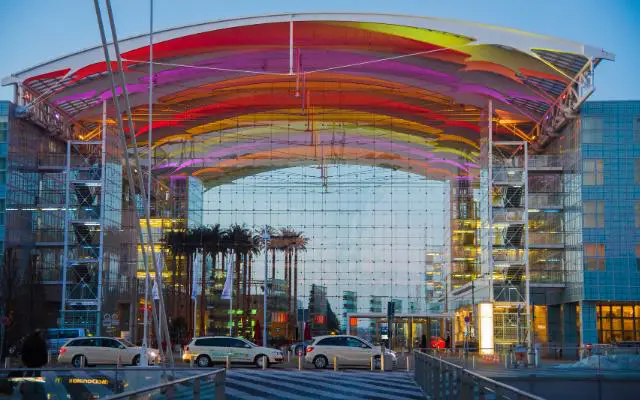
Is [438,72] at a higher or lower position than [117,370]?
higher

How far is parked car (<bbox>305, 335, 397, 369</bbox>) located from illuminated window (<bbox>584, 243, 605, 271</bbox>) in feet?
68.5

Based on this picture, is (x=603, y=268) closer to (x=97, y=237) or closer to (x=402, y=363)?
(x=402, y=363)

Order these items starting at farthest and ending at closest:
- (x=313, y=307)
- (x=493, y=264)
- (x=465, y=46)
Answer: (x=313, y=307), (x=493, y=264), (x=465, y=46)

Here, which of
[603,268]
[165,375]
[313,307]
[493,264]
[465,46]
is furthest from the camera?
[313,307]

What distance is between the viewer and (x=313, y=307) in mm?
74125

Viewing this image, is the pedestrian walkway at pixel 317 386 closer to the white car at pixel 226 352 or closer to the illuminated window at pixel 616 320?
the white car at pixel 226 352

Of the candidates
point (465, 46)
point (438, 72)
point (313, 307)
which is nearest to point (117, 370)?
point (465, 46)

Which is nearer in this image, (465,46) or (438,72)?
(465,46)

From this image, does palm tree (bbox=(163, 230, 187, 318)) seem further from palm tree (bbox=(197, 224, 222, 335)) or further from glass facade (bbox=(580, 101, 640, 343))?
glass facade (bbox=(580, 101, 640, 343))

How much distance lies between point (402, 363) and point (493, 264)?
50.3 ft

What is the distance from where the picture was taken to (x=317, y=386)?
27391 mm

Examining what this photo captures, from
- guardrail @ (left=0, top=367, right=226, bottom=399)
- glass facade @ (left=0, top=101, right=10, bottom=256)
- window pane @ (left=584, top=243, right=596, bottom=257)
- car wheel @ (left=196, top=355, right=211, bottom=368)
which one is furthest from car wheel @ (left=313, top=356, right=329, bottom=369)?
glass facade @ (left=0, top=101, right=10, bottom=256)

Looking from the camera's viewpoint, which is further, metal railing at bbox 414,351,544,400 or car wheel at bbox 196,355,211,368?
car wheel at bbox 196,355,211,368

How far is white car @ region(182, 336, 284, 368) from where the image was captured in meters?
42.6
